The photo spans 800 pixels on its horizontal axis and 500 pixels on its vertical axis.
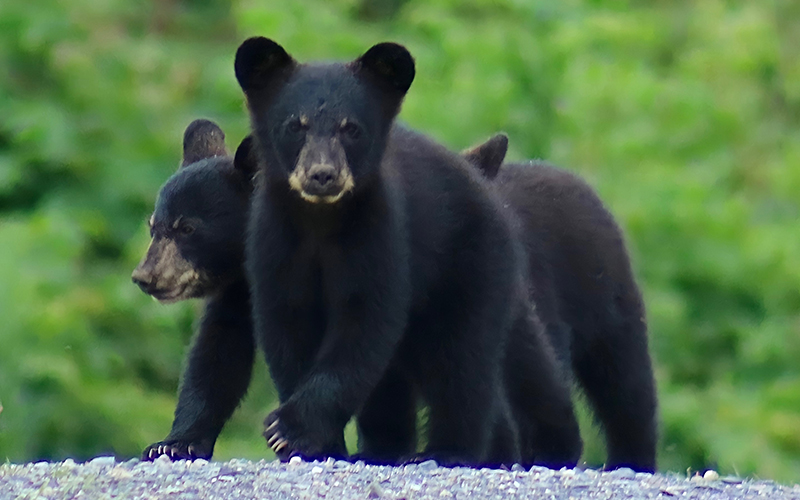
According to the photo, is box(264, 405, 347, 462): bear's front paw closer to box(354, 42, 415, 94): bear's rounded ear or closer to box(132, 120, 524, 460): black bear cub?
box(132, 120, 524, 460): black bear cub

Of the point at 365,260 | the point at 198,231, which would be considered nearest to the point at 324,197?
the point at 365,260

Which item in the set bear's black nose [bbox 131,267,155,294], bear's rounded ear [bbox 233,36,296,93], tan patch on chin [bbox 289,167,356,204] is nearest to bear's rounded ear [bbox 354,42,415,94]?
bear's rounded ear [bbox 233,36,296,93]

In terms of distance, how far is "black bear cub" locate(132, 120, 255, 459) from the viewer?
248 inches

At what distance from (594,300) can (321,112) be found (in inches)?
93.5

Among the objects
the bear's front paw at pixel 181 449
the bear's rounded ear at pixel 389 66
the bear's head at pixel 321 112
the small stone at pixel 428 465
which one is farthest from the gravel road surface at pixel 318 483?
the bear's rounded ear at pixel 389 66

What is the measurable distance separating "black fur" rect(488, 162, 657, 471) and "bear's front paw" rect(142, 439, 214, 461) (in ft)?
7.04

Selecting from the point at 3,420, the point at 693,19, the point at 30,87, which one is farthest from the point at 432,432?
→ the point at 693,19

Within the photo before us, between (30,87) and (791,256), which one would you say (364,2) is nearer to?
(30,87)

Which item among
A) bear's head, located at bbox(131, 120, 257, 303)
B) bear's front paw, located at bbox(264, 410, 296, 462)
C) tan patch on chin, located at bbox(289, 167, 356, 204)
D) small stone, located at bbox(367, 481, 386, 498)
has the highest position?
tan patch on chin, located at bbox(289, 167, 356, 204)

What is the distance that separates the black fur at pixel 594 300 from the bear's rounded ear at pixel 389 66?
1.44 metres

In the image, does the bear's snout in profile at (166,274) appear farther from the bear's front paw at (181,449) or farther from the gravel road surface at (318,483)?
the gravel road surface at (318,483)

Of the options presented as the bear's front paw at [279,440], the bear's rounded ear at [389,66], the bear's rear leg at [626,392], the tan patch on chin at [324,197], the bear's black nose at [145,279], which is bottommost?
the bear's rear leg at [626,392]

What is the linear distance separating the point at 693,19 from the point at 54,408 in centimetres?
1052

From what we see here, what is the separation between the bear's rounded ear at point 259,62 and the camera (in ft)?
19.5
